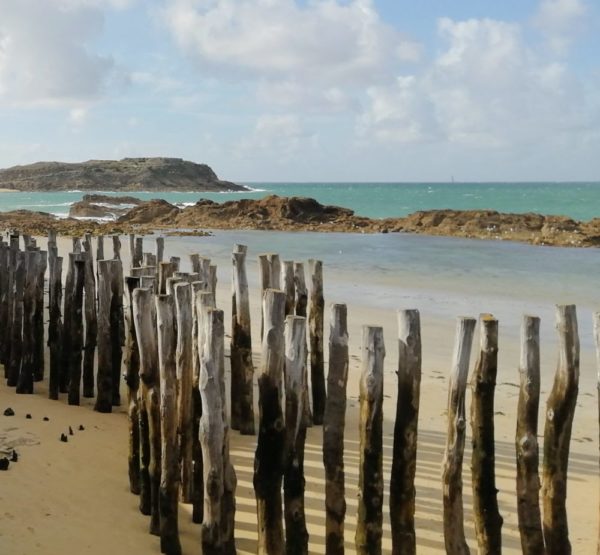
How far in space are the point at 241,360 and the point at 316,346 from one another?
0.93 meters

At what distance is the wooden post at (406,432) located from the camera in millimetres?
4746

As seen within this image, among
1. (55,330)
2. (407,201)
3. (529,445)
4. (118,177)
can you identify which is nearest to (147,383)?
(529,445)

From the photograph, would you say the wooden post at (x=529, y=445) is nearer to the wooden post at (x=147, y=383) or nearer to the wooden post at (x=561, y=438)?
the wooden post at (x=561, y=438)

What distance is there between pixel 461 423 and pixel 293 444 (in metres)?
1.12

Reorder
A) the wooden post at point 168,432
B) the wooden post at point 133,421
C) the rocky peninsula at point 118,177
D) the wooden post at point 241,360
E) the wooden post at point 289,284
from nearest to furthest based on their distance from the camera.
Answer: the wooden post at point 168,432 < the wooden post at point 133,421 < the wooden post at point 241,360 < the wooden post at point 289,284 < the rocky peninsula at point 118,177

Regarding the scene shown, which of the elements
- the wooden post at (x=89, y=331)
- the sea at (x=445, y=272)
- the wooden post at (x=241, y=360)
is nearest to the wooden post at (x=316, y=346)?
the wooden post at (x=241, y=360)

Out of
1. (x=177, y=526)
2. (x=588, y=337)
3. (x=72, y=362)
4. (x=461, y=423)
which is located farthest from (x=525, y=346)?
(x=588, y=337)

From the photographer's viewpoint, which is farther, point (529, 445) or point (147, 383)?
point (147, 383)

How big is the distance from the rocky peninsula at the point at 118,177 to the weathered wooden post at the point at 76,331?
361ft

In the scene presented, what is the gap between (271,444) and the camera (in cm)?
487

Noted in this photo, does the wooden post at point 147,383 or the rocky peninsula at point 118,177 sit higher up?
the rocky peninsula at point 118,177

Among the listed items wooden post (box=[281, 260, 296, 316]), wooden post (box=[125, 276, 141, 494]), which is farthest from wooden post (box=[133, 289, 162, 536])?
wooden post (box=[281, 260, 296, 316])

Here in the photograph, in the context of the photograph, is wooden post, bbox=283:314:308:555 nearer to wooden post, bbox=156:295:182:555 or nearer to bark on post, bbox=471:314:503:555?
wooden post, bbox=156:295:182:555

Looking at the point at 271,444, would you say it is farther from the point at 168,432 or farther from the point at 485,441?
the point at 485,441
